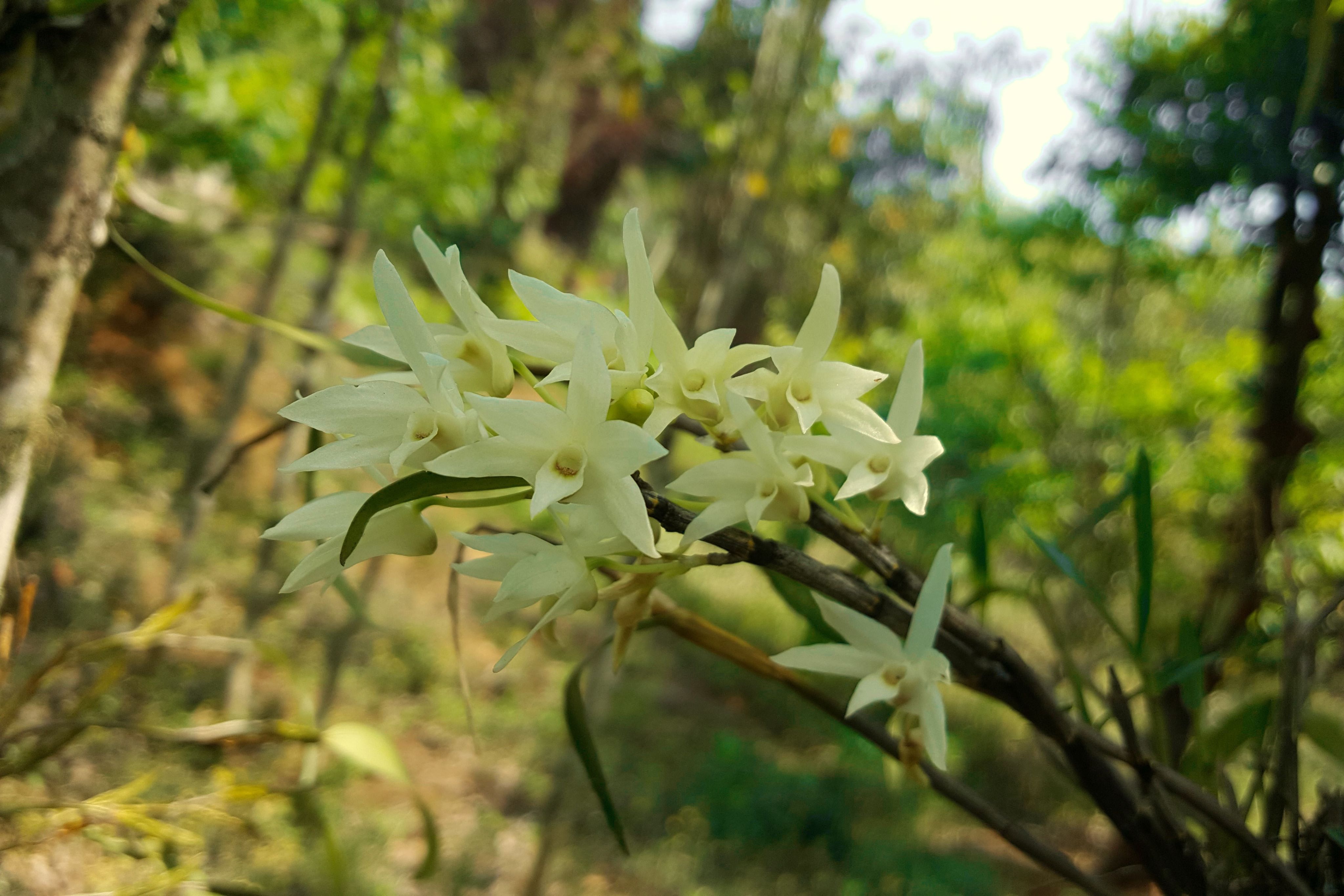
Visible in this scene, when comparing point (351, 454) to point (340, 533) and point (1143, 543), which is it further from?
point (1143, 543)

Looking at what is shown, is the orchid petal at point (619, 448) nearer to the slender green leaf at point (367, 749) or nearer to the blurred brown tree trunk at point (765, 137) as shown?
the slender green leaf at point (367, 749)

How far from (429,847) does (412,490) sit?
358mm

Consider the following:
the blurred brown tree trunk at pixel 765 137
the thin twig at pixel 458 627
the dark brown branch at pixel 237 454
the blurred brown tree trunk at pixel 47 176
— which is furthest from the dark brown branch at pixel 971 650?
the blurred brown tree trunk at pixel 765 137

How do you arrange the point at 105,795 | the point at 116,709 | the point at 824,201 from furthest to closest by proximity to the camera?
the point at 824,201 < the point at 116,709 < the point at 105,795

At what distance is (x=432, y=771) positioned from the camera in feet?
7.58

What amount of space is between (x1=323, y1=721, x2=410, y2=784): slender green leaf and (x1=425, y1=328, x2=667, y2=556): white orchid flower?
0.33 m

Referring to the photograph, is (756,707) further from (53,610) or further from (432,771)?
(53,610)

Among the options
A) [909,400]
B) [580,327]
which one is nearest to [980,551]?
[909,400]

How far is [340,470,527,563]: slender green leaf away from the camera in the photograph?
0.22m

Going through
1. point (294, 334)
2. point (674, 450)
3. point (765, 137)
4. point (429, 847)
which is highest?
point (765, 137)

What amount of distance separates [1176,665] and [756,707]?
3.04 metres

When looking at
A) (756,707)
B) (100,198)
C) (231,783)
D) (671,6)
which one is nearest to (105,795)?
(231,783)

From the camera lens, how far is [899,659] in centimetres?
27

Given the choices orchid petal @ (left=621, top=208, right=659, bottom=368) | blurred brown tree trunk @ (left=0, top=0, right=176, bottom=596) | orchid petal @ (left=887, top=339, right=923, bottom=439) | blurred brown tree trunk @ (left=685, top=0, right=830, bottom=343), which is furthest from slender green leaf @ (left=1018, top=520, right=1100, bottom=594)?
blurred brown tree trunk @ (left=685, top=0, right=830, bottom=343)
